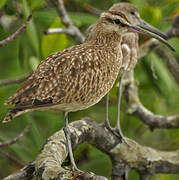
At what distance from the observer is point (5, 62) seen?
20.7 feet

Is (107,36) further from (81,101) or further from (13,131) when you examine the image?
(13,131)

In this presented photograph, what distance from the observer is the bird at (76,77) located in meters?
3.65

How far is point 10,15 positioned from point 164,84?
1.66m

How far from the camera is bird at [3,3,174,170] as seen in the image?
3.65 metres

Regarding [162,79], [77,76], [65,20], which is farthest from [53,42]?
[77,76]

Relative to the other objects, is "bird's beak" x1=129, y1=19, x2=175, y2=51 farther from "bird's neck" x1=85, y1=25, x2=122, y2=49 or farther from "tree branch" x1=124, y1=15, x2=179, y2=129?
"tree branch" x1=124, y1=15, x2=179, y2=129

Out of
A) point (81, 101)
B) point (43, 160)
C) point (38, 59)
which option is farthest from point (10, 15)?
point (43, 160)

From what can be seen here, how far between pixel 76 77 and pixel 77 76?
0.04 ft

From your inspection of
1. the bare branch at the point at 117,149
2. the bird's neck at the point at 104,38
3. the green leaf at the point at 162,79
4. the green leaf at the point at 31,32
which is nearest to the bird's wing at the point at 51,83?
the bare branch at the point at 117,149

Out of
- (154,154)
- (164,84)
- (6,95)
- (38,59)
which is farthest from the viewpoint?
(164,84)

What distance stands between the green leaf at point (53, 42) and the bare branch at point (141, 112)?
75 centimetres

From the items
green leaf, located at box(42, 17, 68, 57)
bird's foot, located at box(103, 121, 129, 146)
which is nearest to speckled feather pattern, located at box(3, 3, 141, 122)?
bird's foot, located at box(103, 121, 129, 146)

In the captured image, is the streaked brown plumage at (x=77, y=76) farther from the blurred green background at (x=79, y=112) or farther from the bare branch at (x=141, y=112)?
the bare branch at (x=141, y=112)

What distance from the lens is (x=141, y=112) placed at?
5.31 m
